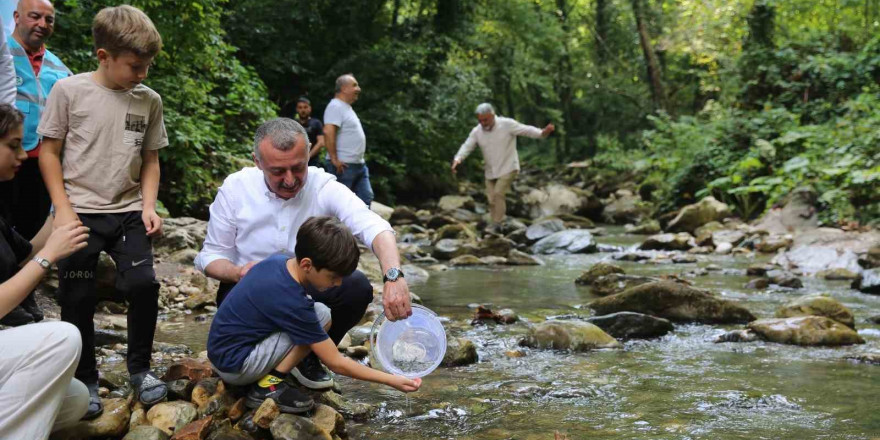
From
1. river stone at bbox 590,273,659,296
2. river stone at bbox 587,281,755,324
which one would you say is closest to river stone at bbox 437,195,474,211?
river stone at bbox 590,273,659,296

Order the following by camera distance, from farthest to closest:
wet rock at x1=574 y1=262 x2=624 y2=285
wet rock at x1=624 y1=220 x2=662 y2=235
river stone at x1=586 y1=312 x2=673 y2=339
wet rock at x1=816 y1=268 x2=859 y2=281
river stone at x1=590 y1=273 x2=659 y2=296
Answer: wet rock at x1=624 y1=220 x2=662 y2=235 < wet rock at x1=816 y1=268 x2=859 y2=281 < wet rock at x1=574 y1=262 x2=624 y2=285 < river stone at x1=590 y1=273 x2=659 y2=296 < river stone at x1=586 y1=312 x2=673 y2=339

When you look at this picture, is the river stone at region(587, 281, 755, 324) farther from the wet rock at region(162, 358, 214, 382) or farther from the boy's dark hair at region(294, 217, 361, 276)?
the boy's dark hair at region(294, 217, 361, 276)

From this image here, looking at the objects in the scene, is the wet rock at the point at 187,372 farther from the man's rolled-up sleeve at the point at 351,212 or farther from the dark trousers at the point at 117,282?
the man's rolled-up sleeve at the point at 351,212

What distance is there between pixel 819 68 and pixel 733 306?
1017cm

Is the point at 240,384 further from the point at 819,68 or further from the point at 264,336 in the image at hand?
the point at 819,68

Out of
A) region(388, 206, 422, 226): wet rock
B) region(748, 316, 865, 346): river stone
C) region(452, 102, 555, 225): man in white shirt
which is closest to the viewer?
region(748, 316, 865, 346): river stone

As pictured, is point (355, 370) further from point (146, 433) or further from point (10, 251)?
Result: point (10, 251)

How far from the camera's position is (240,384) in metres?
2.90

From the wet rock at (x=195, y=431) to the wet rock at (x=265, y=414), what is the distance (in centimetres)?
17

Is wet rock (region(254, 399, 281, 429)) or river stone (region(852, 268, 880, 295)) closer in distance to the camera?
wet rock (region(254, 399, 281, 429))

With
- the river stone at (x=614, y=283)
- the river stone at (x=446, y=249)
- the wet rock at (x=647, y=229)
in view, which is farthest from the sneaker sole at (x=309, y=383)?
the wet rock at (x=647, y=229)

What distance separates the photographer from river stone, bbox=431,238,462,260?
973 centimetres

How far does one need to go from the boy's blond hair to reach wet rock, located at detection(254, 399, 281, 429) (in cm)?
136

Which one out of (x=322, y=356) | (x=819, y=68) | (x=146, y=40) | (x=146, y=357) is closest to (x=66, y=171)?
(x=146, y=40)
